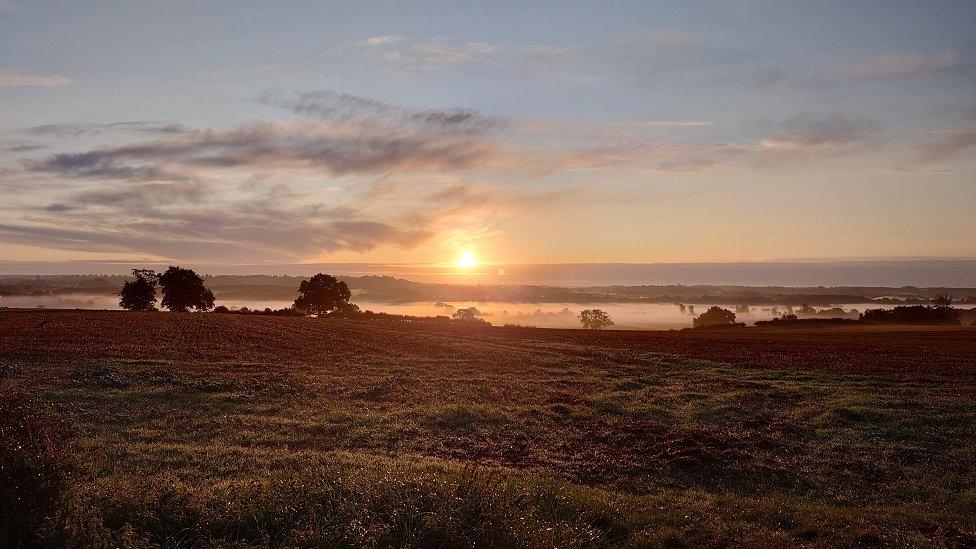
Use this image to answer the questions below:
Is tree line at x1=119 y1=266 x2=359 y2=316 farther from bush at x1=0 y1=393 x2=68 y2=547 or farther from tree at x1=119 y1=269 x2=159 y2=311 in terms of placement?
bush at x1=0 y1=393 x2=68 y2=547

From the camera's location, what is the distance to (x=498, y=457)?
1522 cm

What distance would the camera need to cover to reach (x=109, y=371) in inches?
976

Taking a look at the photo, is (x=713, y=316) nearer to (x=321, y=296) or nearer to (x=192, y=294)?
(x=321, y=296)

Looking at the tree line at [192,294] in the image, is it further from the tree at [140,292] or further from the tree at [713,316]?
the tree at [713,316]

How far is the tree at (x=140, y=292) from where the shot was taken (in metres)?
90.1

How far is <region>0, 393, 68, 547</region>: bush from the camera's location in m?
6.86

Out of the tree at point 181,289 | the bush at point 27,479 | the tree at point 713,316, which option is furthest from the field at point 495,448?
the tree at point 713,316

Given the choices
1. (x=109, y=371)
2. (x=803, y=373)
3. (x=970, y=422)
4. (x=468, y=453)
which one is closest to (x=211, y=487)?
(x=468, y=453)

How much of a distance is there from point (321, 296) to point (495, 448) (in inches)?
3288

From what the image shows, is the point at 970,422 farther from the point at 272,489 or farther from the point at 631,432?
the point at 272,489

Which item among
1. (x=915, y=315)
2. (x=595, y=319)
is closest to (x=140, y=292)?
(x=595, y=319)

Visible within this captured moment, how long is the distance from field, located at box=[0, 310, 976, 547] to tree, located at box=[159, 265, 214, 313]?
5478cm

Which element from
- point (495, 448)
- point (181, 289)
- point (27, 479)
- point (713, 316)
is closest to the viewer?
point (27, 479)

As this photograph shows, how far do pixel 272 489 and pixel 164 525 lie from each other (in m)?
1.51
